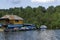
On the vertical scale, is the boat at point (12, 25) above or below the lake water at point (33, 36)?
below

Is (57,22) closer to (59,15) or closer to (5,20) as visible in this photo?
(59,15)

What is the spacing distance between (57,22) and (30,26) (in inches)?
529

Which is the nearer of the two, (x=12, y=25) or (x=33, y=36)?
(x=33, y=36)

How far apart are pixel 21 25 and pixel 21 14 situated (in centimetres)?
2675

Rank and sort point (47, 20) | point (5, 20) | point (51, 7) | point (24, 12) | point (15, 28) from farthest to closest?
point (51, 7) < point (24, 12) < point (47, 20) < point (5, 20) < point (15, 28)

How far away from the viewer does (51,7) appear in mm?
140625

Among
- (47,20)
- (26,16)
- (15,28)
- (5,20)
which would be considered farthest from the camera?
(26,16)

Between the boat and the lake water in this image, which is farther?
the boat

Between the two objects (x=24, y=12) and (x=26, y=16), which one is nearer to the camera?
(x=26, y=16)

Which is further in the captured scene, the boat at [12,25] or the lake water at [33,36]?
the boat at [12,25]

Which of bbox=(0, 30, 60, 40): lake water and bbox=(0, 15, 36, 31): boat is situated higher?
bbox=(0, 30, 60, 40): lake water

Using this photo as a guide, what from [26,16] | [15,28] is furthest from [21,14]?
[15,28]

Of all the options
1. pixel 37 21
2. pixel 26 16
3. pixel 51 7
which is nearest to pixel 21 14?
pixel 26 16

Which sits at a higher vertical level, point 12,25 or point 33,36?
point 33,36
